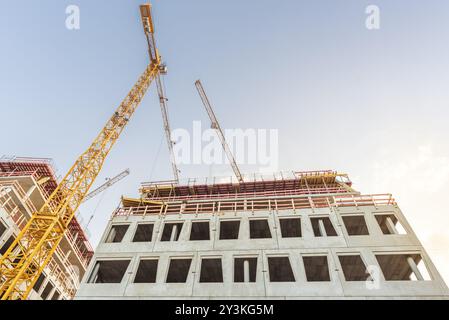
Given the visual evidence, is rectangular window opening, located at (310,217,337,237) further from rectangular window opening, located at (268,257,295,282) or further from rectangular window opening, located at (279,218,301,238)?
rectangular window opening, located at (268,257,295,282)

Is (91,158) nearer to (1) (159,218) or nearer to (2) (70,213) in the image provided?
(2) (70,213)

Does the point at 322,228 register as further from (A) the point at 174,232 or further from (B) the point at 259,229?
(A) the point at 174,232

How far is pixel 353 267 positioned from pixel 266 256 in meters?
6.20

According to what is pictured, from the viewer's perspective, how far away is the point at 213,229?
1895cm

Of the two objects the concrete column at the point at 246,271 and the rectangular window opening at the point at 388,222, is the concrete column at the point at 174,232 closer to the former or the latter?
the concrete column at the point at 246,271

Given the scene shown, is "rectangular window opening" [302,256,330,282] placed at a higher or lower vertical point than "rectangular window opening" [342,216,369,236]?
lower

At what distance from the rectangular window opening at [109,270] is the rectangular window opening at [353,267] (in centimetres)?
1511

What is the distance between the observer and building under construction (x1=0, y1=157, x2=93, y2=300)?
81.9 ft

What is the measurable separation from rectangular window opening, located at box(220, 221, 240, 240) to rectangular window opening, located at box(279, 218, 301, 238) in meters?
3.62

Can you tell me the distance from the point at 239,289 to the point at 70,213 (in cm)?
2166

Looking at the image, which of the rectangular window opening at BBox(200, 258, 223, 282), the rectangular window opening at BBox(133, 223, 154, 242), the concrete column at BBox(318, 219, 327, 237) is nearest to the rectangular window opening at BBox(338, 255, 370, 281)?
the concrete column at BBox(318, 219, 327, 237)

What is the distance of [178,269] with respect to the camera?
17984mm

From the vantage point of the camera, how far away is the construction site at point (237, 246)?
14750 millimetres

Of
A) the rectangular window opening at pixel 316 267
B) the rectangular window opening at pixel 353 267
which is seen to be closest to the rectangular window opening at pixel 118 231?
the rectangular window opening at pixel 316 267
